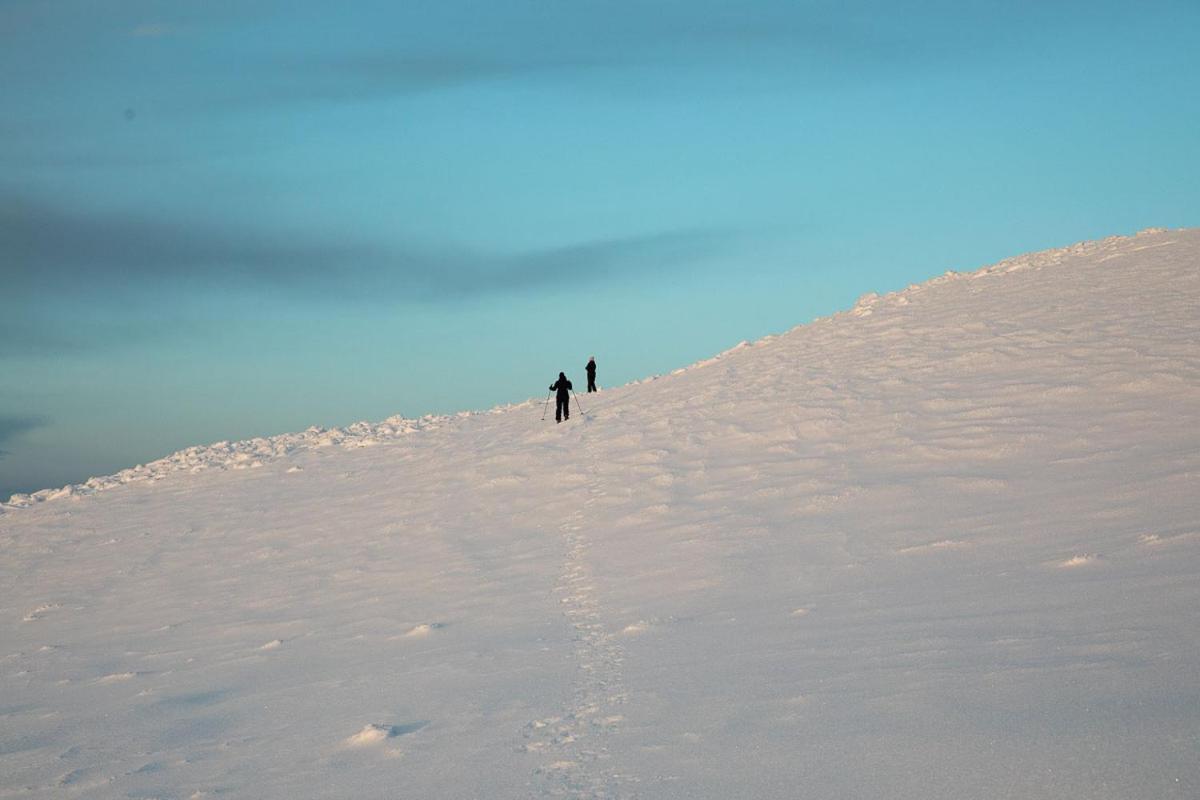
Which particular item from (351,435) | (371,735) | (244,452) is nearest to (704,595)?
(371,735)

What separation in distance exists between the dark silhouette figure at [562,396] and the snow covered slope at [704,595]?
53 cm

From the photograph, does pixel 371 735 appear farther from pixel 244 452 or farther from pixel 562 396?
pixel 244 452

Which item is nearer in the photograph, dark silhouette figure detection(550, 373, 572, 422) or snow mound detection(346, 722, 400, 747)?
snow mound detection(346, 722, 400, 747)

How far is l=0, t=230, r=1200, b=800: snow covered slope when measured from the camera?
9.02m

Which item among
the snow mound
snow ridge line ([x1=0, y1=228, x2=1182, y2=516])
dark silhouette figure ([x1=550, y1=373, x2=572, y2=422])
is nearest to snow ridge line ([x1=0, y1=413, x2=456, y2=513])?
snow ridge line ([x1=0, y1=228, x2=1182, y2=516])

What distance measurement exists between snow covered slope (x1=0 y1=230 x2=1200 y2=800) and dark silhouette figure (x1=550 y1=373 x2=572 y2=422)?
1.74 ft

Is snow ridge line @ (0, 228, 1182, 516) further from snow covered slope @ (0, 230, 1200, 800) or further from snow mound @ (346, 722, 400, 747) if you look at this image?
snow mound @ (346, 722, 400, 747)

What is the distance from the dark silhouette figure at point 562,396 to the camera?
30444mm

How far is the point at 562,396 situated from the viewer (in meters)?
30.8

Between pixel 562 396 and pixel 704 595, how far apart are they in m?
16.1

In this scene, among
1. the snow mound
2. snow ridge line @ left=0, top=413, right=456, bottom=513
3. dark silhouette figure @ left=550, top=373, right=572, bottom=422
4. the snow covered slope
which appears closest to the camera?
the snow covered slope

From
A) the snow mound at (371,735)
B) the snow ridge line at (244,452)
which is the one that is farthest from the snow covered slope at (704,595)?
the snow ridge line at (244,452)

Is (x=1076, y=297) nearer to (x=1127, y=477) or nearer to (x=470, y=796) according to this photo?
(x=1127, y=477)

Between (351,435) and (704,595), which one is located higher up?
(351,435)
